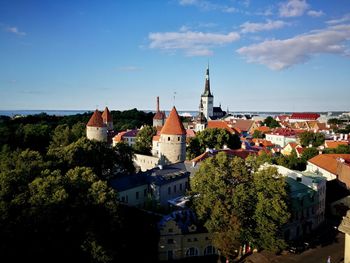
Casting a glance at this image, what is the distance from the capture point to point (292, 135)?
2719 inches

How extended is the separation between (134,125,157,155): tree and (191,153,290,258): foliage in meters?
25.8

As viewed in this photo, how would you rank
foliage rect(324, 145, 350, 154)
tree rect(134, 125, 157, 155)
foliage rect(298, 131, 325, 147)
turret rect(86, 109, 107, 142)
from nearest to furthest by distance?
foliage rect(324, 145, 350, 154) < turret rect(86, 109, 107, 142) < tree rect(134, 125, 157, 155) < foliage rect(298, 131, 325, 147)

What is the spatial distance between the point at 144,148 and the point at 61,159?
70.2ft

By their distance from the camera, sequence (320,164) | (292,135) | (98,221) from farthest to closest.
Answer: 1. (292,135)
2. (320,164)
3. (98,221)

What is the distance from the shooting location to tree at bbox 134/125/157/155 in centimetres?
4884

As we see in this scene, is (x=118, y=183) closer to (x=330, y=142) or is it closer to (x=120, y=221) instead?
(x=120, y=221)

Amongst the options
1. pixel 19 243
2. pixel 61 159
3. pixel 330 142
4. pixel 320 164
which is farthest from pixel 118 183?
pixel 330 142

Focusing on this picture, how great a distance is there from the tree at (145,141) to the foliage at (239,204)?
25.8m

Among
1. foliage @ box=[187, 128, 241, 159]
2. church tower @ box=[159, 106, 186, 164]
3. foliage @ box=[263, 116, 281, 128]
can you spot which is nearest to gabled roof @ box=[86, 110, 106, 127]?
church tower @ box=[159, 106, 186, 164]

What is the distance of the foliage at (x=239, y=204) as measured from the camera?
67.0 ft

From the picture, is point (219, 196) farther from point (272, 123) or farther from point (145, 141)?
point (272, 123)

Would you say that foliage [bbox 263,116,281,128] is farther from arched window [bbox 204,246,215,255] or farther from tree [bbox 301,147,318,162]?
arched window [bbox 204,246,215,255]

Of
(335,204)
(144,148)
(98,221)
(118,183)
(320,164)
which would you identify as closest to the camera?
(98,221)

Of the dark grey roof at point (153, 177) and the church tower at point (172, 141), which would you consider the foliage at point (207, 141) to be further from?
the dark grey roof at point (153, 177)
